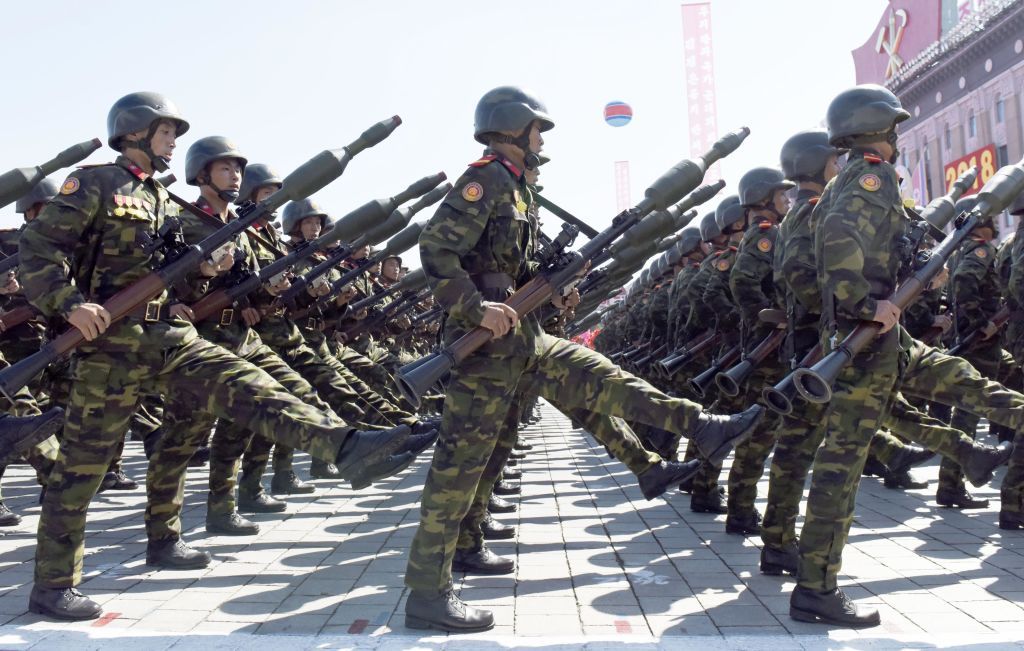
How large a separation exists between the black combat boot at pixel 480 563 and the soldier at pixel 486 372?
92 cm

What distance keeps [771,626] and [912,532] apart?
2320 millimetres

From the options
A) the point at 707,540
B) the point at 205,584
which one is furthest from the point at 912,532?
the point at 205,584

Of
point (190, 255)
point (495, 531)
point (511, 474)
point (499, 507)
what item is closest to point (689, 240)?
point (511, 474)

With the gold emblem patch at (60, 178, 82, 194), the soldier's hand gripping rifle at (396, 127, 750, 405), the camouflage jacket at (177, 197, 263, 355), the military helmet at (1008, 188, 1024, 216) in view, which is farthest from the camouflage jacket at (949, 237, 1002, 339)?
the gold emblem patch at (60, 178, 82, 194)

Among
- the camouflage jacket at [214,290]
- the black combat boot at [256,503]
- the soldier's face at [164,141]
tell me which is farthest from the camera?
the black combat boot at [256,503]

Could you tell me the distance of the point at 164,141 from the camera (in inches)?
190

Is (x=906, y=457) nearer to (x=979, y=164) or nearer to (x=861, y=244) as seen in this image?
(x=861, y=244)

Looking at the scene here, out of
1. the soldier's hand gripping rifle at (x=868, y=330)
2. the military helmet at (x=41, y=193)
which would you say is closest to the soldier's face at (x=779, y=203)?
the soldier's hand gripping rifle at (x=868, y=330)

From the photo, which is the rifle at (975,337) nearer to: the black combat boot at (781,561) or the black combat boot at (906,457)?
the black combat boot at (906,457)

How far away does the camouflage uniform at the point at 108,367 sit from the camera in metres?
4.15

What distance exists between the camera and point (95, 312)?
13.3 feet

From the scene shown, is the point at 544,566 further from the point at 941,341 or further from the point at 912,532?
the point at 941,341

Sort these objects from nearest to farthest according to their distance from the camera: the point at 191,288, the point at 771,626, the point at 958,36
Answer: the point at 771,626 < the point at 191,288 < the point at 958,36

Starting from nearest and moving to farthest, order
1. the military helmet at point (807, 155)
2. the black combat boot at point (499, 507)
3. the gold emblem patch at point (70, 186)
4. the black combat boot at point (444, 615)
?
the black combat boot at point (444, 615) → the gold emblem patch at point (70, 186) → the military helmet at point (807, 155) → the black combat boot at point (499, 507)
